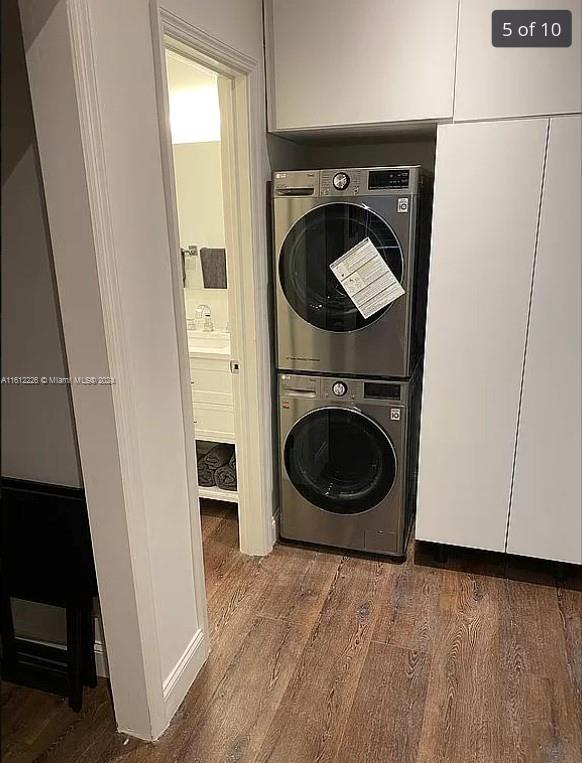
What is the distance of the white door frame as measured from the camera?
1.63 meters

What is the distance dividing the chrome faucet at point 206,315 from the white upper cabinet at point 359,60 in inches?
45.6

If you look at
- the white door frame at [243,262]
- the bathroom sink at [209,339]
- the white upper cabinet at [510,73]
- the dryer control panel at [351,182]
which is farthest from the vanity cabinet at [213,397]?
the white upper cabinet at [510,73]

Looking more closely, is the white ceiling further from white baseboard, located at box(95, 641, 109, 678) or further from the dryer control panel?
white baseboard, located at box(95, 641, 109, 678)

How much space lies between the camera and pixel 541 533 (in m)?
2.33

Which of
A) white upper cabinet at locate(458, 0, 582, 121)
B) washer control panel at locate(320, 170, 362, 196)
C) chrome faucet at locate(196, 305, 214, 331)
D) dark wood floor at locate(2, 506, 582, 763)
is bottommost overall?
dark wood floor at locate(2, 506, 582, 763)

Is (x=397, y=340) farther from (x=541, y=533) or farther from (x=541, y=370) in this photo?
(x=541, y=533)

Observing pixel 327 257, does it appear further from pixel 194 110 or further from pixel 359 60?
pixel 194 110

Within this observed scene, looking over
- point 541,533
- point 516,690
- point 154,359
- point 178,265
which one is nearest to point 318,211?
point 178,265

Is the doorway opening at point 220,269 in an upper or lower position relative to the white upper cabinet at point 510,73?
lower

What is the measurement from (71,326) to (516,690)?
1780 millimetres

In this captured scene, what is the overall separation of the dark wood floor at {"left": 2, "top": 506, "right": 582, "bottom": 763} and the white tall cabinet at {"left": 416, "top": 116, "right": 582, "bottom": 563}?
0.78 feet

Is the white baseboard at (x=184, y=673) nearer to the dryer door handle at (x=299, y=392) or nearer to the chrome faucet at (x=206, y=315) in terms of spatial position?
the dryer door handle at (x=299, y=392)

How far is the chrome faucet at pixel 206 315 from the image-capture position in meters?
3.13

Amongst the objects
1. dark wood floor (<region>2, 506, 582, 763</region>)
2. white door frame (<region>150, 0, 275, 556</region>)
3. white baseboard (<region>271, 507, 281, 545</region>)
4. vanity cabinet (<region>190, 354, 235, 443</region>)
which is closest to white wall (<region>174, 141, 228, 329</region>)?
vanity cabinet (<region>190, 354, 235, 443</region>)
